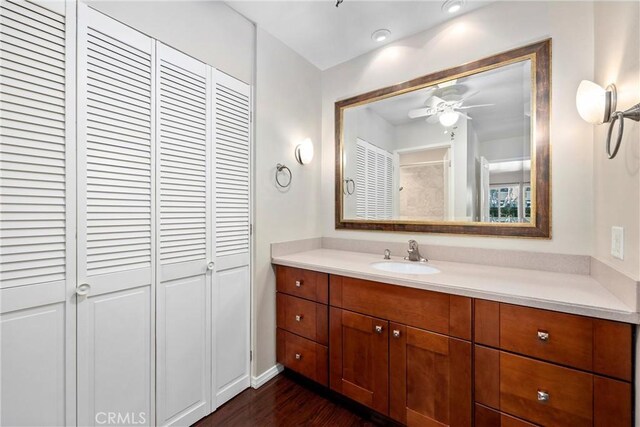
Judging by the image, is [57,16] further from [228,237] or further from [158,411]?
[158,411]

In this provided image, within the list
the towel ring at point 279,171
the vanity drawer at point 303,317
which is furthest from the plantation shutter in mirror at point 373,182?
the vanity drawer at point 303,317

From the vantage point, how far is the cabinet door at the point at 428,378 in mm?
1292

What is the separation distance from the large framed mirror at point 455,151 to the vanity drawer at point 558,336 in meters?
0.67

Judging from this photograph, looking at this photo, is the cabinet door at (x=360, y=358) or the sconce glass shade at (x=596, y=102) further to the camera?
the cabinet door at (x=360, y=358)

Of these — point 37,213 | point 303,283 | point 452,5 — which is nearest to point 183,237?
point 37,213

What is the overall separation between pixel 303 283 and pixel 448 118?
157 cm

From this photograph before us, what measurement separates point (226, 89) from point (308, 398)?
2153 mm

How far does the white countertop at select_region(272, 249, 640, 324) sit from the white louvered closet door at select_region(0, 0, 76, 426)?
1.23 m

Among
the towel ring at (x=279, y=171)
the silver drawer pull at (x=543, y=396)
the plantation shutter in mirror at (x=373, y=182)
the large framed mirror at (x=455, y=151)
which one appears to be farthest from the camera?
the plantation shutter in mirror at (x=373, y=182)

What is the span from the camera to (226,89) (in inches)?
70.0

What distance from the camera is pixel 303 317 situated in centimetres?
191

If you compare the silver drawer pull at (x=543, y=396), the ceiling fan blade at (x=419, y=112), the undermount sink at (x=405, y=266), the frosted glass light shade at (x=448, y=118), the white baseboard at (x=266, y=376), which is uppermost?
the ceiling fan blade at (x=419, y=112)

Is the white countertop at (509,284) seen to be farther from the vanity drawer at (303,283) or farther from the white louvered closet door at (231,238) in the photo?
the white louvered closet door at (231,238)

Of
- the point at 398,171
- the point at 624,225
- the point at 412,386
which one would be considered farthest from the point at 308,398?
the point at 624,225
